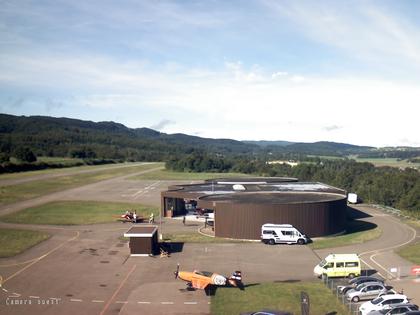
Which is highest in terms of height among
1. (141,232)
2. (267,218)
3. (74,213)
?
(267,218)

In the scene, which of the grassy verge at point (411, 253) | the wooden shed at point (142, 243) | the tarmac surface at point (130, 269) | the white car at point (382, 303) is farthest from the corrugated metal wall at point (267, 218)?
the white car at point (382, 303)

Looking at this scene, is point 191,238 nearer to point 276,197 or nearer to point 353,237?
point 276,197

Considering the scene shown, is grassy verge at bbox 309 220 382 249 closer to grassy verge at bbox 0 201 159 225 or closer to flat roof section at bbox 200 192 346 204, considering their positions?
flat roof section at bbox 200 192 346 204

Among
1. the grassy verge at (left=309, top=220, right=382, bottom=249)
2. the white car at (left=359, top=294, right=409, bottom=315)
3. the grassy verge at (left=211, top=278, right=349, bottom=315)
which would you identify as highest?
the white car at (left=359, top=294, right=409, bottom=315)

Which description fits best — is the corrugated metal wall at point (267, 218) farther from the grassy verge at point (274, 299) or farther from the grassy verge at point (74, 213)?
the grassy verge at point (74, 213)

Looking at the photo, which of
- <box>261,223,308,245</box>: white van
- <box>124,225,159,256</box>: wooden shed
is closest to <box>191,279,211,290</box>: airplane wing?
<box>124,225,159,256</box>: wooden shed

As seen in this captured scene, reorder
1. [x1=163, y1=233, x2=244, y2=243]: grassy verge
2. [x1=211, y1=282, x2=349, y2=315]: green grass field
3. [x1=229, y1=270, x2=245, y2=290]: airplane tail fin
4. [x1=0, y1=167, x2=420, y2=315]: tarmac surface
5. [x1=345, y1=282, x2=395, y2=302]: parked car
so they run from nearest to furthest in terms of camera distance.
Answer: [x1=211, y1=282, x2=349, y2=315]: green grass field < [x1=0, y1=167, x2=420, y2=315]: tarmac surface < [x1=345, y1=282, x2=395, y2=302]: parked car < [x1=229, y1=270, x2=245, y2=290]: airplane tail fin < [x1=163, y1=233, x2=244, y2=243]: grassy verge

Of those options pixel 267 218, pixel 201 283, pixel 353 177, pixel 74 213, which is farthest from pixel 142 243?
pixel 353 177
